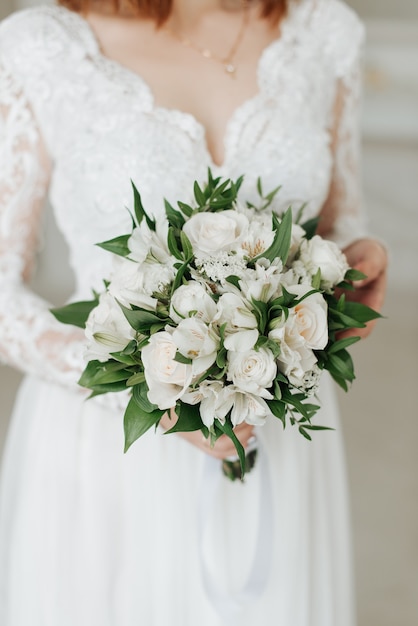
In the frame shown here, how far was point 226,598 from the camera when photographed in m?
1.19

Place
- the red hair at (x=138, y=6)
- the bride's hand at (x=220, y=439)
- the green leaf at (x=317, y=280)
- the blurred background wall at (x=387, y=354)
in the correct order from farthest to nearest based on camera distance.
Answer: the blurred background wall at (x=387, y=354), the red hair at (x=138, y=6), the bride's hand at (x=220, y=439), the green leaf at (x=317, y=280)

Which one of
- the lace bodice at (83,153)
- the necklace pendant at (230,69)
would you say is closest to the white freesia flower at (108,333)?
the lace bodice at (83,153)

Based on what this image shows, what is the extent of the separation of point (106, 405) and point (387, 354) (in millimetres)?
2654

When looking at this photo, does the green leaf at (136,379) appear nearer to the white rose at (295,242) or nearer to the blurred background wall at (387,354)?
the white rose at (295,242)

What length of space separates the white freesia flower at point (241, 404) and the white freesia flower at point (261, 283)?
0.10 m

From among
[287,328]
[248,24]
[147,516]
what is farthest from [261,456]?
[248,24]

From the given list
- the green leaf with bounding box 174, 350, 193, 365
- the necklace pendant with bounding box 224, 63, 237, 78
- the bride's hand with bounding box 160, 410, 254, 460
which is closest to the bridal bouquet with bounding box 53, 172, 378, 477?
the green leaf with bounding box 174, 350, 193, 365

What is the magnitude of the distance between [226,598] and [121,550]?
19 centimetres

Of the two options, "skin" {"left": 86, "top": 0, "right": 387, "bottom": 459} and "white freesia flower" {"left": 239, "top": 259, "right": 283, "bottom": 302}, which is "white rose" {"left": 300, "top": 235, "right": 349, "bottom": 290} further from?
"skin" {"left": 86, "top": 0, "right": 387, "bottom": 459}

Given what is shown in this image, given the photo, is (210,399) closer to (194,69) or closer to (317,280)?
(317,280)

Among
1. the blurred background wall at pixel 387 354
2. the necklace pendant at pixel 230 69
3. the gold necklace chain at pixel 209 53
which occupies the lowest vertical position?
the blurred background wall at pixel 387 354

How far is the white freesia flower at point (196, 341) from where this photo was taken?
758 mm

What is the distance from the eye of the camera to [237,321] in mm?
771

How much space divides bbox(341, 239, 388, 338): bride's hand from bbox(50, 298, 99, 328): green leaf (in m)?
0.45
